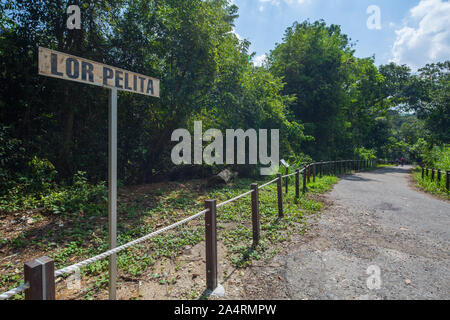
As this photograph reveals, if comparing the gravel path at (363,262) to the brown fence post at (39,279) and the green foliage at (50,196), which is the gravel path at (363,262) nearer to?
the brown fence post at (39,279)

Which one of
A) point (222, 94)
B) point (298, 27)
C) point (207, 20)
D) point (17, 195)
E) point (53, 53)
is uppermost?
→ point (298, 27)

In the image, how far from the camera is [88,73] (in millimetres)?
2408

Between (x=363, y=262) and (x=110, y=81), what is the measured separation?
160 inches

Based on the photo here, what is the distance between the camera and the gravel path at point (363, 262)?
120 inches

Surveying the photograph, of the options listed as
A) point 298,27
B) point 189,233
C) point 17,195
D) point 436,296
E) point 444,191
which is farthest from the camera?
point 298,27

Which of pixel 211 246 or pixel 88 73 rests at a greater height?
pixel 88 73

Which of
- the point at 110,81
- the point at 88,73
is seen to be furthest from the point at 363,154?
the point at 88,73

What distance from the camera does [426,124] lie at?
28.0 m

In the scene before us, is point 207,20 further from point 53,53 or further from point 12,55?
point 53,53

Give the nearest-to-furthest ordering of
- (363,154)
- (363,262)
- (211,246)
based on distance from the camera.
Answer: (211,246)
(363,262)
(363,154)

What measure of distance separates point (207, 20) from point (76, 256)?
25.1 feet

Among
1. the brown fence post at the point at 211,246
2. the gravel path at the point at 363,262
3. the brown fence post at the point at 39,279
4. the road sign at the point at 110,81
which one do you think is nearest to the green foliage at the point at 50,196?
the road sign at the point at 110,81

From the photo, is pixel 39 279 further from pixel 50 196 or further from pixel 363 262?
pixel 50 196

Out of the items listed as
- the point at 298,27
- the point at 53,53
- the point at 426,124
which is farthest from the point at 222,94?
the point at 426,124
